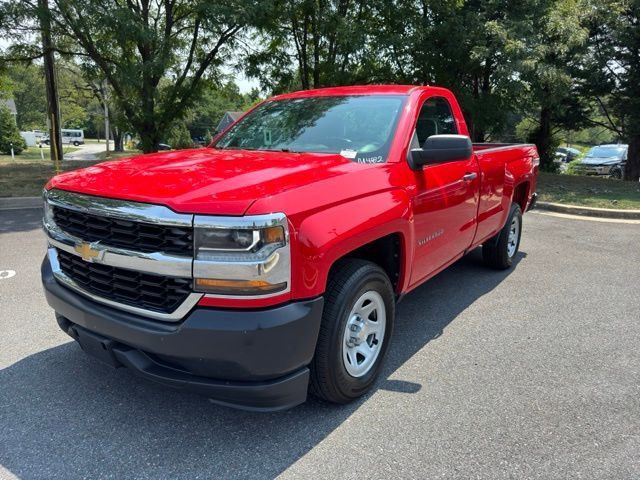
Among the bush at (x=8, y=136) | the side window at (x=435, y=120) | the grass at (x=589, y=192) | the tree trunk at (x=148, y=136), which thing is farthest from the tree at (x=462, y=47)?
the bush at (x=8, y=136)

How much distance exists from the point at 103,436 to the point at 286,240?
4.85 feet

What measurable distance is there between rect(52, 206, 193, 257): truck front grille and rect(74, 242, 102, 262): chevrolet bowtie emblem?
40mm

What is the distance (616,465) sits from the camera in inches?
99.7

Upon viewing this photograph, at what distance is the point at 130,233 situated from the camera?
2463mm

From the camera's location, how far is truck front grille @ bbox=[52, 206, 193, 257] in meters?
2.33

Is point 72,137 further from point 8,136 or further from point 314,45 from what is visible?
point 314,45

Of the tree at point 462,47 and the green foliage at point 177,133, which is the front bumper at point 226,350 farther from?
the green foliage at point 177,133

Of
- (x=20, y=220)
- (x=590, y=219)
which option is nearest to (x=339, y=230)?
(x=20, y=220)

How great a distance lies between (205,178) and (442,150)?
156 centimetres

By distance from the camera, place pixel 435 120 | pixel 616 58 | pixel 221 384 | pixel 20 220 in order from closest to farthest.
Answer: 1. pixel 221 384
2. pixel 435 120
3. pixel 20 220
4. pixel 616 58

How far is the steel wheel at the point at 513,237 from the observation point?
5.85 m

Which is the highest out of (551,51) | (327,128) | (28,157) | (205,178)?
(551,51)

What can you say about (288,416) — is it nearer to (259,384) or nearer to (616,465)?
(259,384)

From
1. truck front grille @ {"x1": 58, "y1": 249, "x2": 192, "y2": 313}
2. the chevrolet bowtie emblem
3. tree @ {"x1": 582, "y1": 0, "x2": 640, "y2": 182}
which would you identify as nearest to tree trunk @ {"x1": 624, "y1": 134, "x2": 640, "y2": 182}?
tree @ {"x1": 582, "y1": 0, "x2": 640, "y2": 182}
